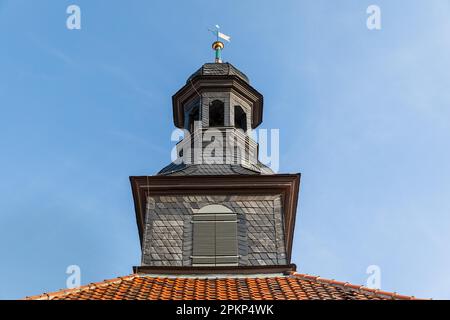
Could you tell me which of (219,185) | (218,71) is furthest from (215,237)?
(218,71)

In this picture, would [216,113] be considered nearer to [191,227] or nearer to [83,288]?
[191,227]

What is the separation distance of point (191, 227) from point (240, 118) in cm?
534

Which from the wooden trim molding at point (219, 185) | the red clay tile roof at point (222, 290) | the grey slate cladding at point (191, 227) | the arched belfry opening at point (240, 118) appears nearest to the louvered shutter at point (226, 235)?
the grey slate cladding at point (191, 227)

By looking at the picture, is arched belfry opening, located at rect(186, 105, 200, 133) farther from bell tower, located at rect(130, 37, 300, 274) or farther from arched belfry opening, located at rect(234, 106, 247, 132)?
arched belfry opening, located at rect(234, 106, 247, 132)

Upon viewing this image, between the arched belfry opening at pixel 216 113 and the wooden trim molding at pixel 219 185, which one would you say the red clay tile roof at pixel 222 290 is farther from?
the arched belfry opening at pixel 216 113

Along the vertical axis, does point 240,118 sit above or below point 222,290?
above

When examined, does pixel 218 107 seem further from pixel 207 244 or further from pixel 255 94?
pixel 207 244

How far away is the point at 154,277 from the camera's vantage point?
14.6m

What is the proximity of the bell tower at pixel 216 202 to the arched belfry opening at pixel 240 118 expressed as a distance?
161mm

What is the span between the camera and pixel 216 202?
1716 centimetres

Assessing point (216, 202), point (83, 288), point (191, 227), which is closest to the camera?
point (83, 288)
